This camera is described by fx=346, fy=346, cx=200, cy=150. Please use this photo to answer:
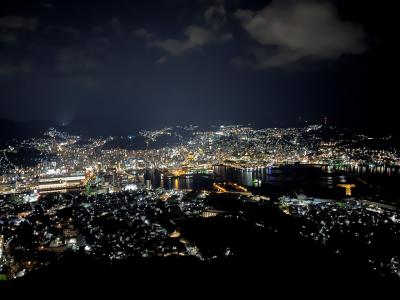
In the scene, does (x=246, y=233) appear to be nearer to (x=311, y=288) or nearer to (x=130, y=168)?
(x=311, y=288)

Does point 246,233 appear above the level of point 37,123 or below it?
below

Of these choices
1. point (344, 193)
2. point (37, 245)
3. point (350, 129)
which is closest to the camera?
point (37, 245)

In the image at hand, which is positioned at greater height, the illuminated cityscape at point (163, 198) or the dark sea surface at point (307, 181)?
the illuminated cityscape at point (163, 198)

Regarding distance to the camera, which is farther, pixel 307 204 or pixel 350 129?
pixel 350 129

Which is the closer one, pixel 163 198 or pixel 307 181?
pixel 163 198

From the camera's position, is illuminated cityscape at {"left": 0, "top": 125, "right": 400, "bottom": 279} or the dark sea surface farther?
the dark sea surface

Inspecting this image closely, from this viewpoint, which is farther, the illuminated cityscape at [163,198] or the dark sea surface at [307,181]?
the dark sea surface at [307,181]

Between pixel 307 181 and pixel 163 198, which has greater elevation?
pixel 163 198

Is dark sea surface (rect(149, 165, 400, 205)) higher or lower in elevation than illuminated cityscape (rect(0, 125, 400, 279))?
lower

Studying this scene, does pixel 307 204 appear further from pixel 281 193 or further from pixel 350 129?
pixel 350 129

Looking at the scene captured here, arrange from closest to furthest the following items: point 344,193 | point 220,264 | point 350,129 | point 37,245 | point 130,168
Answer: point 220,264 < point 37,245 < point 344,193 < point 130,168 < point 350,129

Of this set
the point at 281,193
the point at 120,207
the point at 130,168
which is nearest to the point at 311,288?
the point at 120,207
